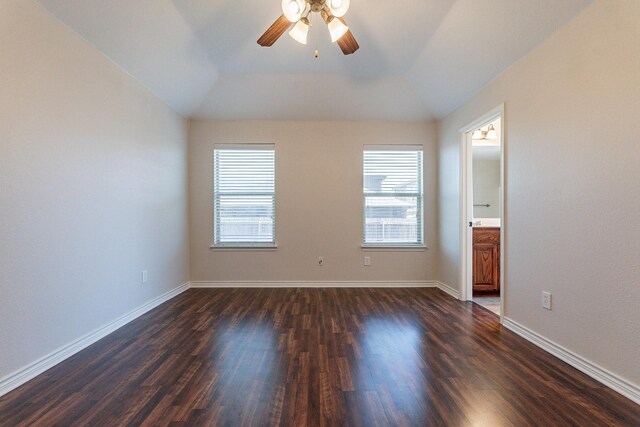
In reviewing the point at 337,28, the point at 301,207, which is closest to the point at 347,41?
the point at 337,28

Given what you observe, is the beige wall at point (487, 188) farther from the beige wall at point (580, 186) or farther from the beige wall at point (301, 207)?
the beige wall at point (580, 186)

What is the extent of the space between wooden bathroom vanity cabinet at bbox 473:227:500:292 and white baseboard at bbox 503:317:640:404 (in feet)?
4.12

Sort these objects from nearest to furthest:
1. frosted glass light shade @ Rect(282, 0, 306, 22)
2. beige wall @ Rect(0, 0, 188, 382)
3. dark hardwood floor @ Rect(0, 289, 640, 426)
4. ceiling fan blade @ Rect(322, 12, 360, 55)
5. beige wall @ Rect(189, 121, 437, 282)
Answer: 1. dark hardwood floor @ Rect(0, 289, 640, 426)
2. beige wall @ Rect(0, 0, 188, 382)
3. frosted glass light shade @ Rect(282, 0, 306, 22)
4. ceiling fan blade @ Rect(322, 12, 360, 55)
5. beige wall @ Rect(189, 121, 437, 282)

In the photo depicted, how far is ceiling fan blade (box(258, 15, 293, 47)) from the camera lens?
7.18ft

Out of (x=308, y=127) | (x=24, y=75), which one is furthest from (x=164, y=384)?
→ (x=308, y=127)

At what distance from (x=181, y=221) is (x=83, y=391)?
2569mm

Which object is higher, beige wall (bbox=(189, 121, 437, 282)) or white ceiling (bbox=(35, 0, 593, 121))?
white ceiling (bbox=(35, 0, 593, 121))

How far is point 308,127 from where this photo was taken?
4.34m

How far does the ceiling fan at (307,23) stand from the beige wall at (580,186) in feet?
5.22

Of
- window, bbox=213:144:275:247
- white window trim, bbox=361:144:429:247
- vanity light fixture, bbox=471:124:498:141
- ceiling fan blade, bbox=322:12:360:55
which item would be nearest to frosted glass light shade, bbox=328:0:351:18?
ceiling fan blade, bbox=322:12:360:55

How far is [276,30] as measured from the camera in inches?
89.4

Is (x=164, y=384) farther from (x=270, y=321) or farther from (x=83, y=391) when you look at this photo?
(x=270, y=321)

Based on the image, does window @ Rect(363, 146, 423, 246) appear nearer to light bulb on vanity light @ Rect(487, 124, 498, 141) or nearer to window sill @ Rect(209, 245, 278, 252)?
light bulb on vanity light @ Rect(487, 124, 498, 141)

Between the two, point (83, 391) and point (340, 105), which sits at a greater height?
point (340, 105)
